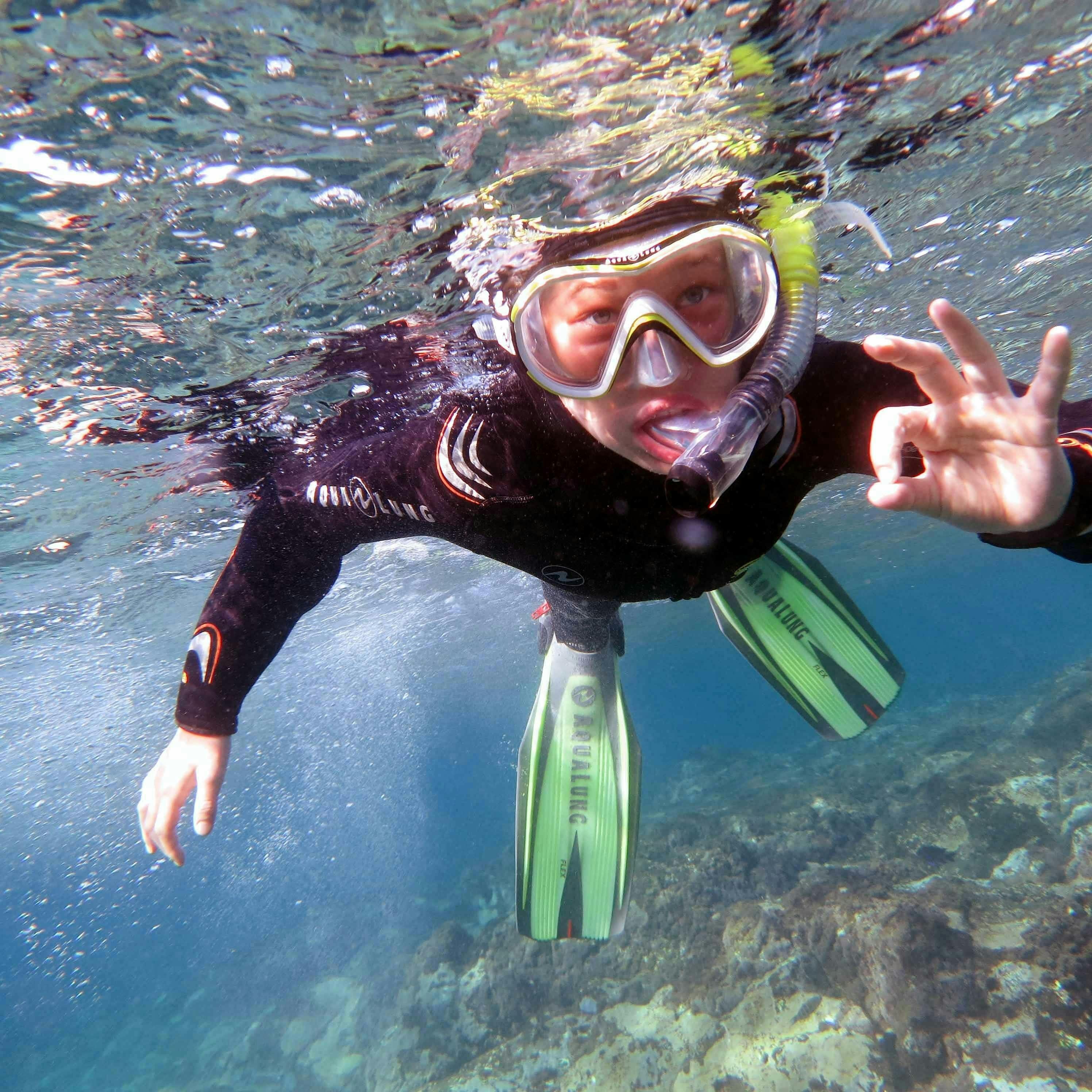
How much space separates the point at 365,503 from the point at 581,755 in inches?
153

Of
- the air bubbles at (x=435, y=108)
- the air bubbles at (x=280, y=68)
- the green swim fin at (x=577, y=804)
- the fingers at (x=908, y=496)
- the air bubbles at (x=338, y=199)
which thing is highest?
the air bubbles at (x=280, y=68)

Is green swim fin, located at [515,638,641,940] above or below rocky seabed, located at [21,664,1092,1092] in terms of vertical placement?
above

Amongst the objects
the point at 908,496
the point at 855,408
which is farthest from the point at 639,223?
the point at 908,496

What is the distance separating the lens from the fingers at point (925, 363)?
7.51 feet

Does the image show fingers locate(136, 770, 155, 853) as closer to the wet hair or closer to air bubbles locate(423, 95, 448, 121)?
the wet hair

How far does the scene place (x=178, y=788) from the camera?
3729 mm

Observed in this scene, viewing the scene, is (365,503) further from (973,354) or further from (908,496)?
(973,354)

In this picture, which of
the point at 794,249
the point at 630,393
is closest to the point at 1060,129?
the point at 794,249

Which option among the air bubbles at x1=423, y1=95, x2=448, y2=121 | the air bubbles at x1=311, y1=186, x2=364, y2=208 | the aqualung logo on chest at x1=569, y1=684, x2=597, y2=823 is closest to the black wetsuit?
the air bubbles at x1=423, y1=95, x2=448, y2=121

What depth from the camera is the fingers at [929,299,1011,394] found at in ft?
7.23

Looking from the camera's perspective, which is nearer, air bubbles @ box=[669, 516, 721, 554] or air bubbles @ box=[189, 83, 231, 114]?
air bubbles @ box=[669, 516, 721, 554]

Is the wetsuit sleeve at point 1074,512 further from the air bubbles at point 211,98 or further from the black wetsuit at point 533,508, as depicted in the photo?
the air bubbles at point 211,98

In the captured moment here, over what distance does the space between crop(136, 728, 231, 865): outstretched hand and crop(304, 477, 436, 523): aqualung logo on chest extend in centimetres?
163

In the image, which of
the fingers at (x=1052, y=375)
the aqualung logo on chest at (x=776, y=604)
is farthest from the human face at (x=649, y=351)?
the aqualung logo on chest at (x=776, y=604)
